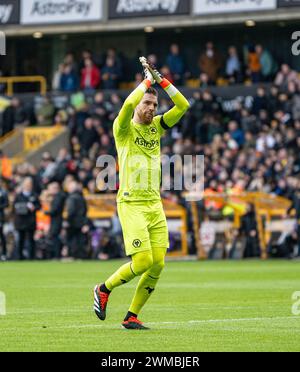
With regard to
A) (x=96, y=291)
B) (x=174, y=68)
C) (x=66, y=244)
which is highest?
(x=174, y=68)

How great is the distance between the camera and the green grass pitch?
10977 mm

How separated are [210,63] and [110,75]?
3326 millimetres

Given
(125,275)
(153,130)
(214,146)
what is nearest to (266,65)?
(214,146)

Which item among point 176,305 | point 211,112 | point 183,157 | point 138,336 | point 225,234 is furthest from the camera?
point 211,112

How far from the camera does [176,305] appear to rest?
15.6 meters

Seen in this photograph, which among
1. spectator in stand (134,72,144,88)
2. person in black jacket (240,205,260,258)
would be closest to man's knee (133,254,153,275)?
person in black jacket (240,205,260,258)

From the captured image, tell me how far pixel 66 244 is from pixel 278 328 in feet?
61.4

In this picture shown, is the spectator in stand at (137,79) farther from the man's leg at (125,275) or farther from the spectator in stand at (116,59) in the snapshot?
the man's leg at (125,275)

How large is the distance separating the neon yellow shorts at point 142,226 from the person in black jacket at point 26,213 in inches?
689

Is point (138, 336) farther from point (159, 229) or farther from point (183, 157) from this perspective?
point (183, 157)

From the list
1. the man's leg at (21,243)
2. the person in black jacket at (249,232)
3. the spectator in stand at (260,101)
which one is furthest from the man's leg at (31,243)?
the spectator in stand at (260,101)

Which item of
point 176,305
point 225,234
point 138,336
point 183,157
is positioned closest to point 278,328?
point 138,336

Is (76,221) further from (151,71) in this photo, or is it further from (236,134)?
(151,71)

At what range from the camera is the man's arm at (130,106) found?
12.4 m
